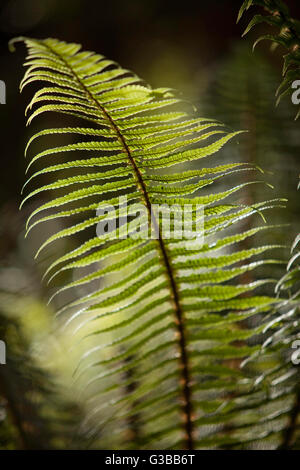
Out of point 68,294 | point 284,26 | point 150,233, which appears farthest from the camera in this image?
point 68,294

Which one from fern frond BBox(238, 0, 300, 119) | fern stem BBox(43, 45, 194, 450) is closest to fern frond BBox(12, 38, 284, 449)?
fern stem BBox(43, 45, 194, 450)

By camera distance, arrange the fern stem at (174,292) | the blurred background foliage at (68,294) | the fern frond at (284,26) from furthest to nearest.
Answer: the blurred background foliage at (68,294) → the fern stem at (174,292) → the fern frond at (284,26)

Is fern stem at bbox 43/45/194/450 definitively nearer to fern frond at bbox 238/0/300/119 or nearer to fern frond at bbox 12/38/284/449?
fern frond at bbox 12/38/284/449

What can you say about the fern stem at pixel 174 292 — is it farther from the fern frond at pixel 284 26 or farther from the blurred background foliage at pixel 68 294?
the fern frond at pixel 284 26

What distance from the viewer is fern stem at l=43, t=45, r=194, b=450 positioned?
583 mm

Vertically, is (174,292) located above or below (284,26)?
below

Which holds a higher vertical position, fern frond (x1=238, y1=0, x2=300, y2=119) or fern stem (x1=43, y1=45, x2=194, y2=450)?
fern frond (x1=238, y1=0, x2=300, y2=119)

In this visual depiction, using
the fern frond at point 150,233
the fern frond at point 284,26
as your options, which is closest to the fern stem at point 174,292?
the fern frond at point 150,233

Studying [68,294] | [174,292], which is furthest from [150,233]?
[68,294]

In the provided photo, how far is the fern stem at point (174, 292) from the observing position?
0.58m

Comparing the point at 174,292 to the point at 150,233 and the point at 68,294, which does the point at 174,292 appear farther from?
the point at 68,294

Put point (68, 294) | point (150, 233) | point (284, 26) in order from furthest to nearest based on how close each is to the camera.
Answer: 1. point (68, 294)
2. point (150, 233)
3. point (284, 26)

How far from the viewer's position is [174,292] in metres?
0.62
